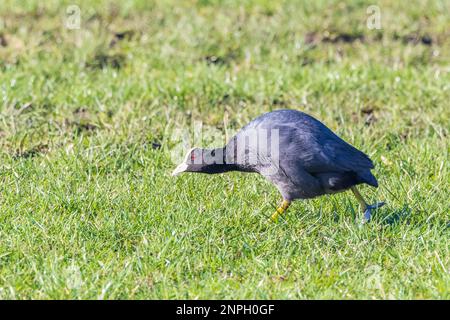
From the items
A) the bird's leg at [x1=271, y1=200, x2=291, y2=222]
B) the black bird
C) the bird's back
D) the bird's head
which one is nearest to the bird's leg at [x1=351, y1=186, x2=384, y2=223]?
the black bird

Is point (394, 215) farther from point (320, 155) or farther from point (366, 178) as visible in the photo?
point (320, 155)

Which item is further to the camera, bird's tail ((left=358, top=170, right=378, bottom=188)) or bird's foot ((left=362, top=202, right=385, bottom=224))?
bird's foot ((left=362, top=202, right=385, bottom=224))

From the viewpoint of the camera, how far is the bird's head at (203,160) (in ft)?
16.1

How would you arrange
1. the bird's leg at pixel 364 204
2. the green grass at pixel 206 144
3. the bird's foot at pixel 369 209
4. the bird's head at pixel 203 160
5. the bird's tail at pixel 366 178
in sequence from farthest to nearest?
1. the bird's head at pixel 203 160
2. the bird's leg at pixel 364 204
3. the bird's foot at pixel 369 209
4. the bird's tail at pixel 366 178
5. the green grass at pixel 206 144

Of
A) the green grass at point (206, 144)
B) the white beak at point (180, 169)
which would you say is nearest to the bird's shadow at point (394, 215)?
the green grass at point (206, 144)

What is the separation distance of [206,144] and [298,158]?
1.49m

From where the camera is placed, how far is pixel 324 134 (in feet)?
15.4

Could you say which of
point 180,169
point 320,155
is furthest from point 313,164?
point 180,169

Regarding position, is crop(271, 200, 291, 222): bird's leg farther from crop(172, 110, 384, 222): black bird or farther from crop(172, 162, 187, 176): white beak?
crop(172, 162, 187, 176): white beak

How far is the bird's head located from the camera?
4918 millimetres

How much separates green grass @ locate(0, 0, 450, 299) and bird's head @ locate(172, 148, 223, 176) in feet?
0.58

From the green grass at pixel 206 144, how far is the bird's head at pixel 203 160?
0.58ft

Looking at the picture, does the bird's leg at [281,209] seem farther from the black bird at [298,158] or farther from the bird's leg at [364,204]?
the bird's leg at [364,204]
